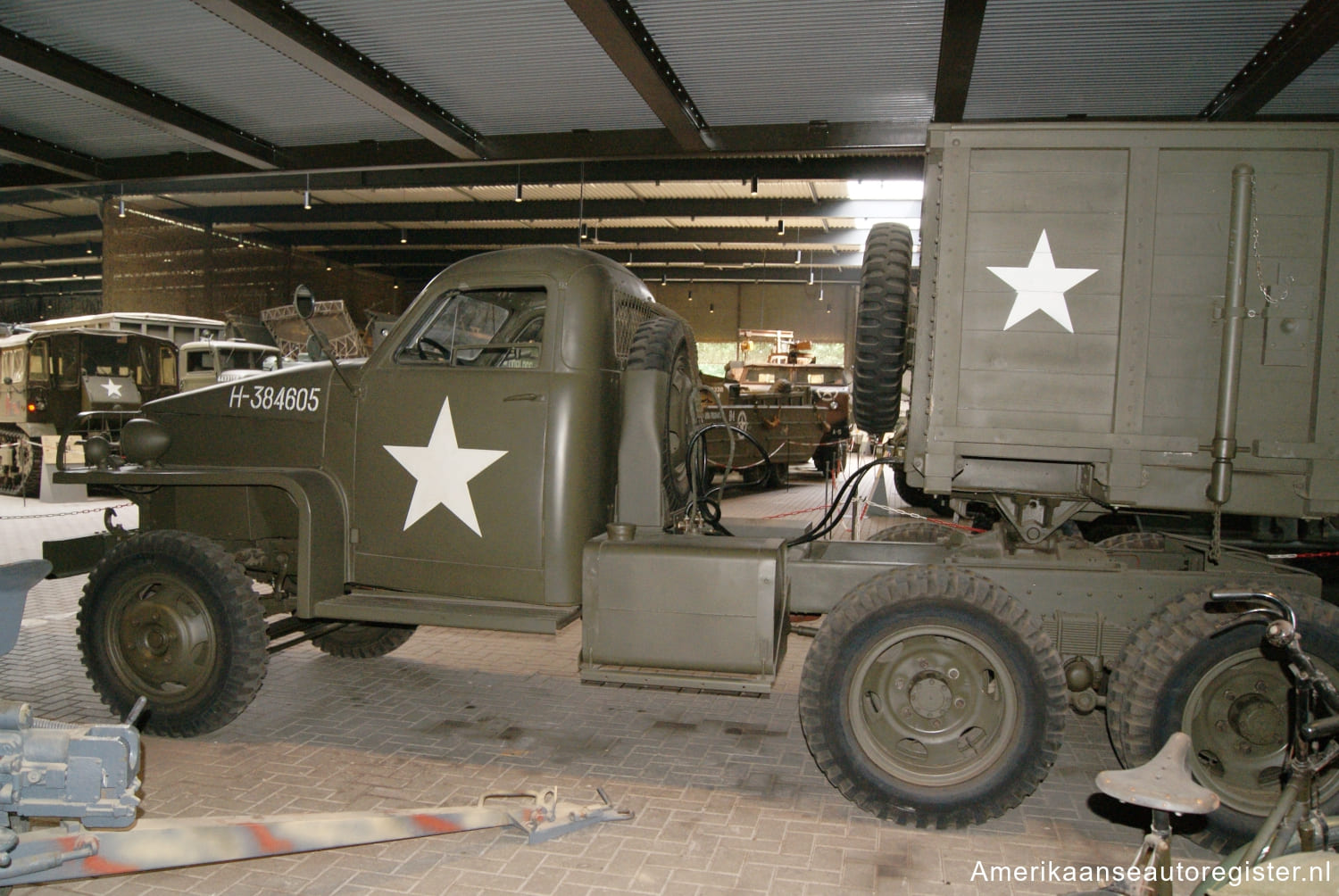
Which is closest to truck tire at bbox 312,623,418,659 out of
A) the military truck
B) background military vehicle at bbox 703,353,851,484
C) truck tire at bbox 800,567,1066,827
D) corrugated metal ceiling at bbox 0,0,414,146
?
truck tire at bbox 800,567,1066,827

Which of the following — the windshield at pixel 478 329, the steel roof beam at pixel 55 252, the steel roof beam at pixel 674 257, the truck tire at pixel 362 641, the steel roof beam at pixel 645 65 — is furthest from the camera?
the steel roof beam at pixel 55 252

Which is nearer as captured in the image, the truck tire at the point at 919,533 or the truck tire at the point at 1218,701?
the truck tire at the point at 1218,701

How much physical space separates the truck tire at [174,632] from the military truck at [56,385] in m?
10.7

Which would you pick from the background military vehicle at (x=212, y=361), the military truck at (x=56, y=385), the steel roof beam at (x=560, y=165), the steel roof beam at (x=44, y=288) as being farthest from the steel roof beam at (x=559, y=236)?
the steel roof beam at (x=44, y=288)

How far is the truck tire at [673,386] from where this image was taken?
15.1 ft

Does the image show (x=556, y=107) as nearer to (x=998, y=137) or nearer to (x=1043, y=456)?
(x=998, y=137)

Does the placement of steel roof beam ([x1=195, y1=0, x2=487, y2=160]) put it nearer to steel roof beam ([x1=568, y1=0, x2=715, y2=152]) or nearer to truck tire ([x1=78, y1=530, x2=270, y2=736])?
steel roof beam ([x1=568, y1=0, x2=715, y2=152])

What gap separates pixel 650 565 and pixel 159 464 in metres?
3.09

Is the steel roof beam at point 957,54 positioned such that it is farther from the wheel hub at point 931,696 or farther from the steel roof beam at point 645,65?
the wheel hub at point 931,696

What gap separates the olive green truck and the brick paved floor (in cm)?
29

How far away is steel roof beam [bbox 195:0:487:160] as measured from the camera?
7105mm

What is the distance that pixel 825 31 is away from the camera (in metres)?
7.40

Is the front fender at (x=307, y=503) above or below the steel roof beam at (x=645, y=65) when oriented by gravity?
below

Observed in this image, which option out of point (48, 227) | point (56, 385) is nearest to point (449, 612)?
point (56, 385)
